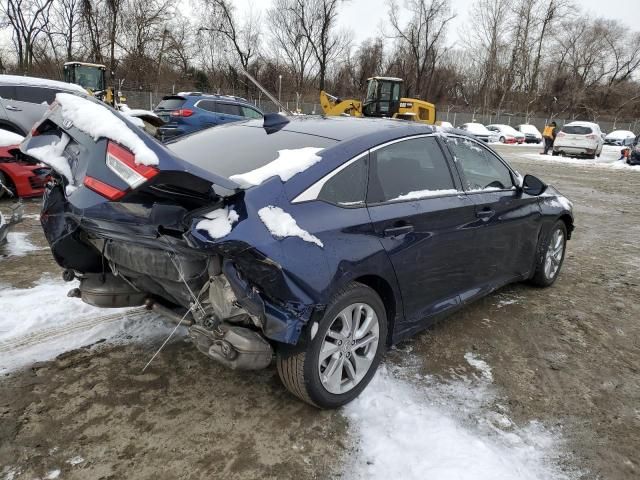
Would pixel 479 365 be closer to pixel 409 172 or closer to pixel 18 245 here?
pixel 409 172

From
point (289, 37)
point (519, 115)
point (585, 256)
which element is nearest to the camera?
point (585, 256)

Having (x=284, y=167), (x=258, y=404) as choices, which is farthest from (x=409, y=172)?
(x=258, y=404)

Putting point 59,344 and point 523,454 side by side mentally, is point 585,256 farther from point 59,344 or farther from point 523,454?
point 59,344

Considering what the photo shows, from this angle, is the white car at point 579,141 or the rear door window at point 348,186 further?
the white car at point 579,141

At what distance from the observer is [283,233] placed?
2.24 meters

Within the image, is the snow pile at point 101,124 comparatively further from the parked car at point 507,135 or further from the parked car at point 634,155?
the parked car at point 507,135

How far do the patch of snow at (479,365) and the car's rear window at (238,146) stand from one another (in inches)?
71.1

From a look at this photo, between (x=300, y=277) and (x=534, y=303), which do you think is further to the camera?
(x=534, y=303)

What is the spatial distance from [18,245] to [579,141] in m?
24.3

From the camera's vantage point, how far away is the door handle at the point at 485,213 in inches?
139

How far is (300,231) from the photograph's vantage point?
2.30 meters

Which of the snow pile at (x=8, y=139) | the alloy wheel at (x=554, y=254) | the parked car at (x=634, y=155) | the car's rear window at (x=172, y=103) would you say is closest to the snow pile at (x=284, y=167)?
the alloy wheel at (x=554, y=254)

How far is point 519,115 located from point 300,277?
57730 mm

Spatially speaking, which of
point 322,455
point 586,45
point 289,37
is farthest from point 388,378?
point 586,45
